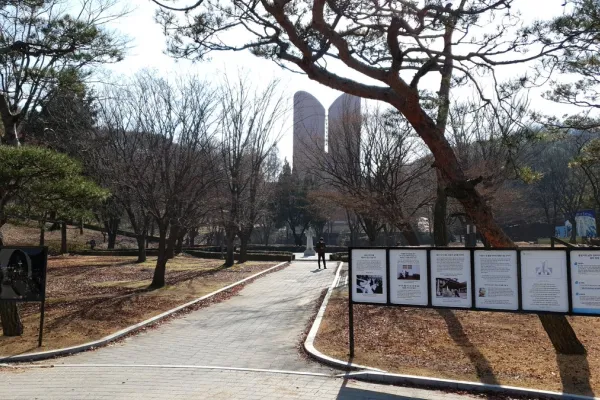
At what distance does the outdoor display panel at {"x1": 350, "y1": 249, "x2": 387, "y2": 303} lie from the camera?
8062 millimetres

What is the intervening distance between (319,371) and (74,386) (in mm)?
Answer: 3291

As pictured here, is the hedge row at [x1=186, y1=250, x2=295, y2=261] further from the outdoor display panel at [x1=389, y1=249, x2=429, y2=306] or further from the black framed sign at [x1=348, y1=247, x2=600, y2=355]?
the outdoor display panel at [x1=389, y1=249, x2=429, y2=306]

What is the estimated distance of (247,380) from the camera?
22.9 ft

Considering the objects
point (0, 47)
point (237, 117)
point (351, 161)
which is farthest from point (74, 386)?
point (237, 117)

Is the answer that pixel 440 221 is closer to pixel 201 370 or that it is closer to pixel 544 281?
pixel 544 281

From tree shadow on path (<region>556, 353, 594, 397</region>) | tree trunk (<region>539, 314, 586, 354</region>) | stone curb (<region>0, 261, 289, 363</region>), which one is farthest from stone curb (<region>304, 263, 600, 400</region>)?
stone curb (<region>0, 261, 289, 363</region>)

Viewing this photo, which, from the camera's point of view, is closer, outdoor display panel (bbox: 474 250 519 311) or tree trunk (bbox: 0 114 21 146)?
outdoor display panel (bbox: 474 250 519 311)

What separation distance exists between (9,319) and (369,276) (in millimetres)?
7039

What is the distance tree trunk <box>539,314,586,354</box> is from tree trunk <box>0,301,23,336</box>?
31.6 ft

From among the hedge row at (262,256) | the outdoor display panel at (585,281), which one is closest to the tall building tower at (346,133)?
the hedge row at (262,256)

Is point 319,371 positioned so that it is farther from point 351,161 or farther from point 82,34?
point 351,161

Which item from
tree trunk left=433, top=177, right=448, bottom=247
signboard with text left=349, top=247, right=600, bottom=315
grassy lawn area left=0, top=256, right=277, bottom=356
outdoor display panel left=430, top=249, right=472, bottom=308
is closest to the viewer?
→ signboard with text left=349, top=247, right=600, bottom=315

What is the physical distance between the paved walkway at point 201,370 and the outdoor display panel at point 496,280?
1.59m

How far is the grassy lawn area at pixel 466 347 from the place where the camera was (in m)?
7.14
